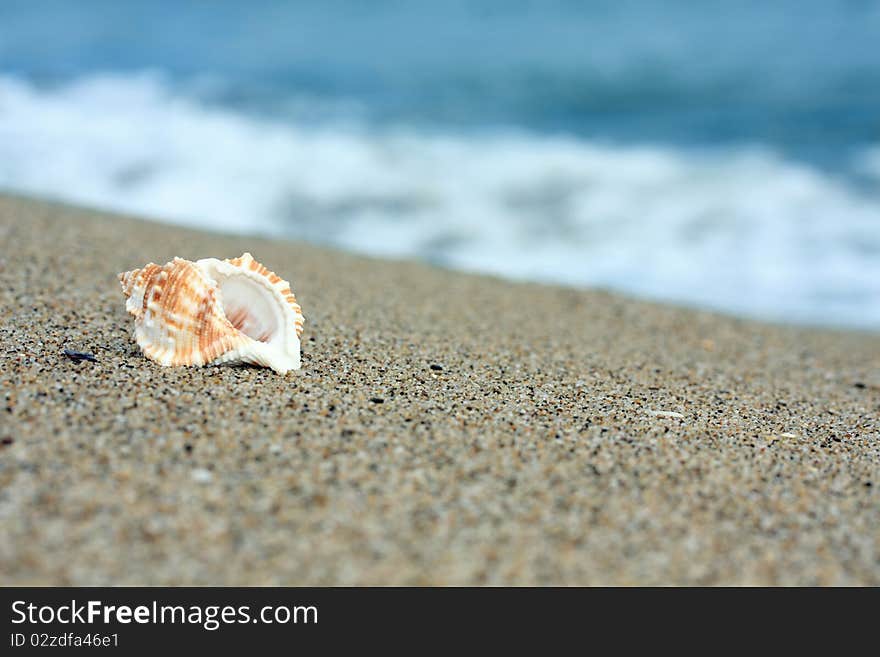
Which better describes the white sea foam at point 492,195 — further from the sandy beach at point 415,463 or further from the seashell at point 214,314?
the seashell at point 214,314

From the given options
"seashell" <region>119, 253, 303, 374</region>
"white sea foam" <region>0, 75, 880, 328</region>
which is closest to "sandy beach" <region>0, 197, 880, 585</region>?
"seashell" <region>119, 253, 303, 374</region>

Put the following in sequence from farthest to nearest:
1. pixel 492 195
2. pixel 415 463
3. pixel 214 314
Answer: pixel 492 195 → pixel 214 314 → pixel 415 463

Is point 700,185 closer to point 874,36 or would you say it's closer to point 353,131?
point 353,131

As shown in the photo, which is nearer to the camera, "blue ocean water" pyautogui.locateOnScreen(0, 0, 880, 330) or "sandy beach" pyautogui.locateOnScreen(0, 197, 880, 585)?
"sandy beach" pyautogui.locateOnScreen(0, 197, 880, 585)

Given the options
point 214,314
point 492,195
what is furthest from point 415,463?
point 492,195

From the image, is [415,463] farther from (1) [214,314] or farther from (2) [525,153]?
(2) [525,153]

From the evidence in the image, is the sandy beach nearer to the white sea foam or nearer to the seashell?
the seashell

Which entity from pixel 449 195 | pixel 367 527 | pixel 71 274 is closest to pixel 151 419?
pixel 367 527

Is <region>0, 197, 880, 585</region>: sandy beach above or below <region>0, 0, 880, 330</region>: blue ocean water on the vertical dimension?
below
